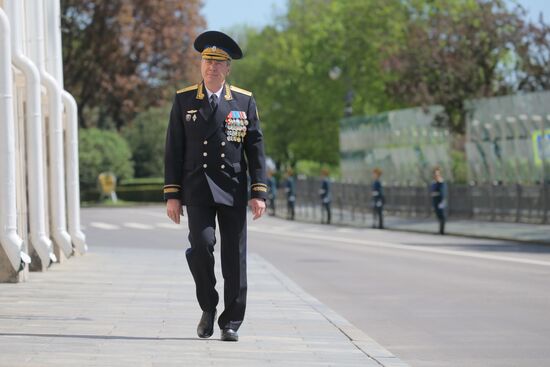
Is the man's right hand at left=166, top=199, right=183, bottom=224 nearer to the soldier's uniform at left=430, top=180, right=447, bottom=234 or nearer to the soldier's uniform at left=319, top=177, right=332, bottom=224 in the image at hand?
the soldier's uniform at left=430, top=180, right=447, bottom=234

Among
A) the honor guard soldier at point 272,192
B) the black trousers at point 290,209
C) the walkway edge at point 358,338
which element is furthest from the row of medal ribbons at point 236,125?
the honor guard soldier at point 272,192

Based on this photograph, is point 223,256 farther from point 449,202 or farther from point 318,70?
point 318,70

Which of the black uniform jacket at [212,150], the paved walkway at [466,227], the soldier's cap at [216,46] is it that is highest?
the soldier's cap at [216,46]

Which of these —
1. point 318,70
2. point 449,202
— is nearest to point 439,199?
point 449,202

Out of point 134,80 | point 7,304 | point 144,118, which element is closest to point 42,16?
point 7,304

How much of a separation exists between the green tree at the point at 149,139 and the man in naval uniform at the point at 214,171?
7599 cm

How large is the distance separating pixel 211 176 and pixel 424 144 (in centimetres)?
4078

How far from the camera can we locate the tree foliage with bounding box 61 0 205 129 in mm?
58531

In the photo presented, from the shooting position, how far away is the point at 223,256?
975cm

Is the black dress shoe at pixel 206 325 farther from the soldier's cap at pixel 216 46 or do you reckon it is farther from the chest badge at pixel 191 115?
the soldier's cap at pixel 216 46

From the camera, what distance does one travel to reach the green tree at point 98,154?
235 feet

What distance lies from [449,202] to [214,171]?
33317mm

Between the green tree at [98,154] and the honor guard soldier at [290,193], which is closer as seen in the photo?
the honor guard soldier at [290,193]

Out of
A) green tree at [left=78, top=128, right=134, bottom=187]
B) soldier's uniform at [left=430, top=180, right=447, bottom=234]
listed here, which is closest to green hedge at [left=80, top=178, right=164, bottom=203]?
green tree at [left=78, top=128, right=134, bottom=187]
